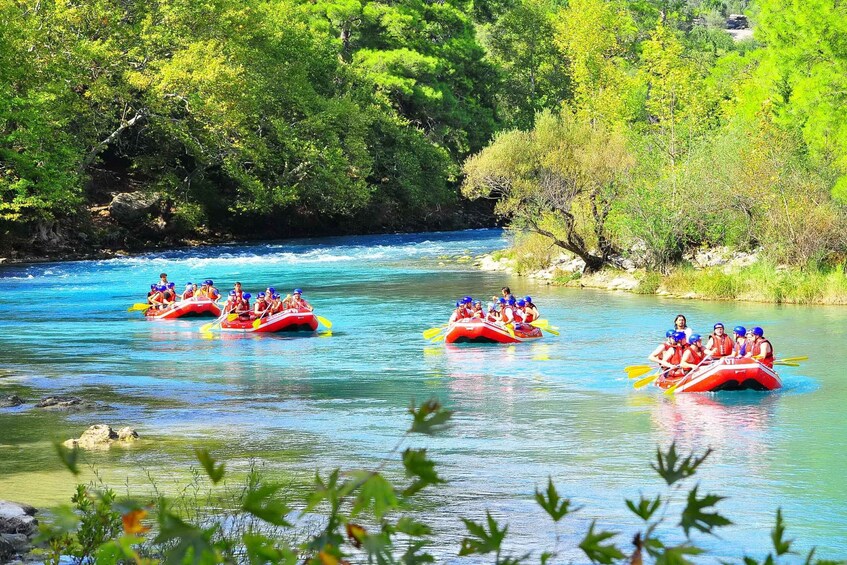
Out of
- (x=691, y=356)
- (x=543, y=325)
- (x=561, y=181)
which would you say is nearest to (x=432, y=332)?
(x=543, y=325)

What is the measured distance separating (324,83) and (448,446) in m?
46.1

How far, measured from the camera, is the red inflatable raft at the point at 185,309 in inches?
1162

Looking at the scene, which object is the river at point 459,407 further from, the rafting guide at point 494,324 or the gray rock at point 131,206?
the gray rock at point 131,206

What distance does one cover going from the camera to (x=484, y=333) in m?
24.5

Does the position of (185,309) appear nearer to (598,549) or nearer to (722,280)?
(722,280)

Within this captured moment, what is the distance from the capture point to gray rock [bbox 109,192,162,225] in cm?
5059

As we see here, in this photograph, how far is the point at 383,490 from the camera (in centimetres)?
300

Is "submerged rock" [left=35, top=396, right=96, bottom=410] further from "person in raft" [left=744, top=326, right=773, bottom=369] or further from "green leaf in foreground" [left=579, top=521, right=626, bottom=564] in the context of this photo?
"green leaf in foreground" [left=579, top=521, right=626, bottom=564]

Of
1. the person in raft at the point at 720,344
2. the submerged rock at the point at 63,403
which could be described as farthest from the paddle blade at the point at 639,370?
the submerged rock at the point at 63,403

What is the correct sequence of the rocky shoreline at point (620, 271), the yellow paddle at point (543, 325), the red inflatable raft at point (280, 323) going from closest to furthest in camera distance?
the yellow paddle at point (543, 325) → the red inflatable raft at point (280, 323) → the rocky shoreline at point (620, 271)

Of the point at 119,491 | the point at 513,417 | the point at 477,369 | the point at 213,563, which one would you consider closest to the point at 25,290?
the point at 477,369

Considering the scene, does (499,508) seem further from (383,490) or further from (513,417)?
(383,490)

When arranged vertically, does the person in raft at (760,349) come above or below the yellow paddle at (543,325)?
above

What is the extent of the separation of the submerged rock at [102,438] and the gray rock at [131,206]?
38.1 metres
